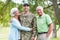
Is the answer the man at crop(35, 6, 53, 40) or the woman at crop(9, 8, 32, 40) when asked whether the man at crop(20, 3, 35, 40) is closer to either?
the woman at crop(9, 8, 32, 40)

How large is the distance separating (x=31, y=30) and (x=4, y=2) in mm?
6535

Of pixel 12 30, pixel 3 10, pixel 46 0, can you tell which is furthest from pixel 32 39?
pixel 3 10

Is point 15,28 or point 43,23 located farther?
point 43,23

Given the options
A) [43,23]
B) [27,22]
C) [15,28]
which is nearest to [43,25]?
[43,23]

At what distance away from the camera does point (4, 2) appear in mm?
11852

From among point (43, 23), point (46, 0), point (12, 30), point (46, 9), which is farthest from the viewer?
point (46, 9)

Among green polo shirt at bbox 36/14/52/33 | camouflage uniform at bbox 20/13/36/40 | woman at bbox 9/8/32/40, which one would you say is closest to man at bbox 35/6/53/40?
green polo shirt at bbox 36/14/52/33

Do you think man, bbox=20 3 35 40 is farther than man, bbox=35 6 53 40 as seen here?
No

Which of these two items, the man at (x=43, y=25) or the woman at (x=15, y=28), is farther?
the man at (x=43, y=25)

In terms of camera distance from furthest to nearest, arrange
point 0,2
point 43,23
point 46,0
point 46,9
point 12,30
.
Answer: point 46,9 → point 0,2 → point 46,0 → point 43,23 → point 12,30

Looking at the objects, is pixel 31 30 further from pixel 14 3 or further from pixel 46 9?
pixel 46 9

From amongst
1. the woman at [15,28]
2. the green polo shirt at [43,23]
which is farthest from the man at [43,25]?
the woman at [15,28]

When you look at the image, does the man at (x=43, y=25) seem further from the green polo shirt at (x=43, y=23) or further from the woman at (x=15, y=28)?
the woman at (x=15, y=28)

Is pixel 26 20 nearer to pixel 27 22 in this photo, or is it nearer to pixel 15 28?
pixel 27 22
